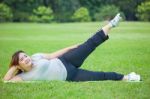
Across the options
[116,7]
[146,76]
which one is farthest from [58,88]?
[116,7]

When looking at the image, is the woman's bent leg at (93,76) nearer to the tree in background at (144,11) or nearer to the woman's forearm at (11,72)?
the woman's forearm at (11,72)

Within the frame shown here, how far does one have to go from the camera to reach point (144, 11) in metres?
38.1

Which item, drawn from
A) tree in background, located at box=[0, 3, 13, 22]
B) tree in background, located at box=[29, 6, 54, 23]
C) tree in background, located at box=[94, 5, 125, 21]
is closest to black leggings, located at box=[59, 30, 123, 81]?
tree in background, located at box=[94, 5, 125, 21]

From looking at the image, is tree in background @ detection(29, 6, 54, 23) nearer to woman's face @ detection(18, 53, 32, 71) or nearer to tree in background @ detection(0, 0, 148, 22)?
tree in background @ detection(0, 0, 148, 22)

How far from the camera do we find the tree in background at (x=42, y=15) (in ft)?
137

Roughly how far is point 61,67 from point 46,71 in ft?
0.65

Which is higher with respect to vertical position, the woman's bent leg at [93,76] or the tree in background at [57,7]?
the woman's bent leg at [93,76]

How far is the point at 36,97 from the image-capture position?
5.03 metres

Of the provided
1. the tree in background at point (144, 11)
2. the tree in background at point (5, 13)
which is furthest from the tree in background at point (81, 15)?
the tree in background at point (5, 13)

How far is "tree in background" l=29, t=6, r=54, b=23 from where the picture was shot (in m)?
41.7

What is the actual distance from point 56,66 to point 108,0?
36.3 m

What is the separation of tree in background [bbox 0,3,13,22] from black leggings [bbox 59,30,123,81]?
3494 centimetres

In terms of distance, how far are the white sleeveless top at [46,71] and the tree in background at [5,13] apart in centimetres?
3496

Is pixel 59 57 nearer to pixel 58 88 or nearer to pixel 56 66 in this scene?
pixel 56 66
